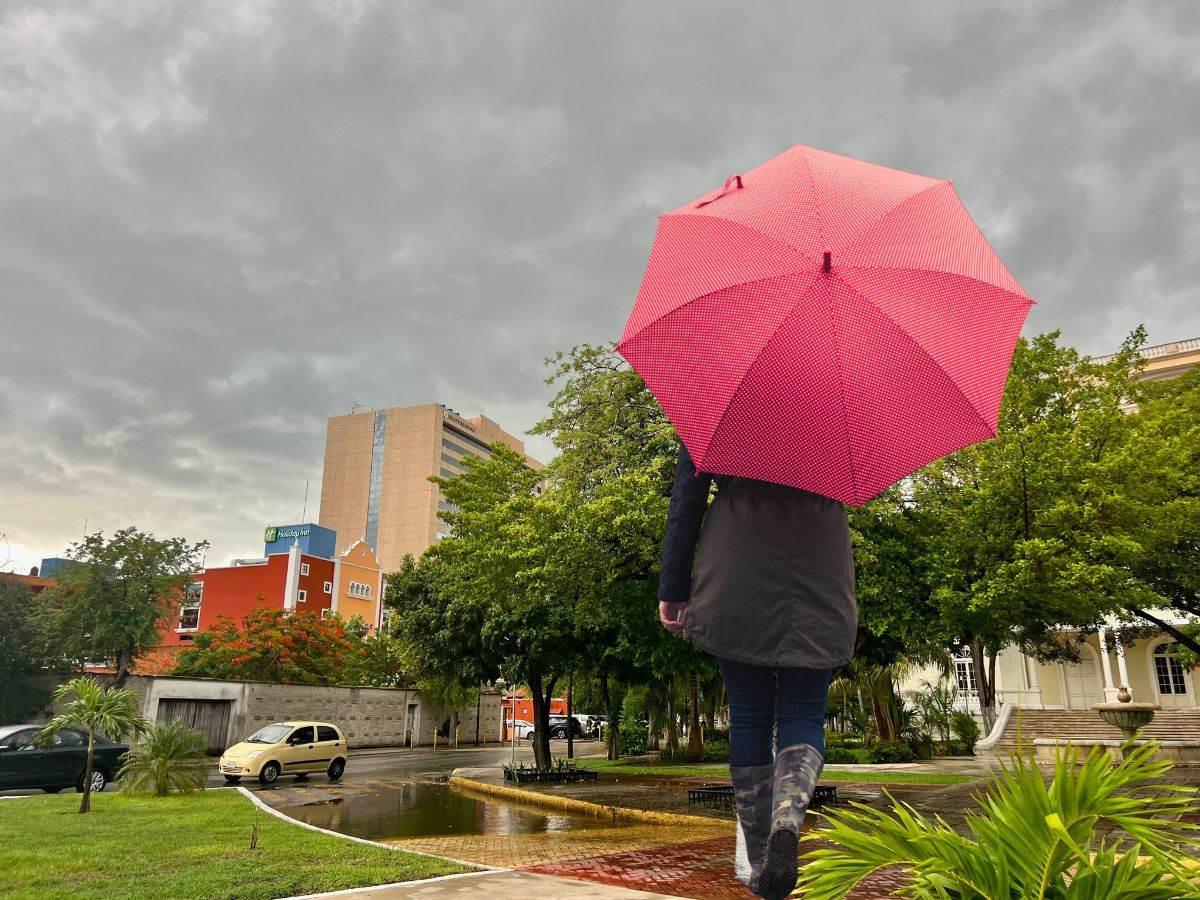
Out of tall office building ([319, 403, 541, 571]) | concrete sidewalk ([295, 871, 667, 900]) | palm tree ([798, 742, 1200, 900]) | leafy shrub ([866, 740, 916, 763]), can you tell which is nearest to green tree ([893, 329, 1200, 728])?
concrete sidewalk ([295, 871, 667, 900])

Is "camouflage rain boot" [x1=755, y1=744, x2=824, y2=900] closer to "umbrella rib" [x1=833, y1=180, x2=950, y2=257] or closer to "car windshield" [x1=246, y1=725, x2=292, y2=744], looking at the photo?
"umbrella rib" [x1=833, y1=180, x2=950, y2=257]

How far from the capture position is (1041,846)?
2.48m

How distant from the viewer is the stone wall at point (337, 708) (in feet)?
97.7

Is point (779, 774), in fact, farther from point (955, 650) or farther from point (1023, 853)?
point (955, 650)

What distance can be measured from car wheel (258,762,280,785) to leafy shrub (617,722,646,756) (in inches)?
746

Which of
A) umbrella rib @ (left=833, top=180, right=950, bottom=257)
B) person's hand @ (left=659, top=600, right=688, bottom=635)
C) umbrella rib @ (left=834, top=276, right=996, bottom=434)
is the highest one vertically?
umbrella rib @ (left=833, top=180, right=950, bottom=257)

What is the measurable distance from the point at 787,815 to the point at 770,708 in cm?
41

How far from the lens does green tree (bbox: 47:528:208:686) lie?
107ft

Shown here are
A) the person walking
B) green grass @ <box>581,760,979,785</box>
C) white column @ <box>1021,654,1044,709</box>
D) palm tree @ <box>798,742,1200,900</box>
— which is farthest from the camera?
white column @ <box>1021,654,1044,709</box>

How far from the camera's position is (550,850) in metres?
9.53

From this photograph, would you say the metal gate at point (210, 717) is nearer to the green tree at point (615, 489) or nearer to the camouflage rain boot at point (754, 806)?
the green tree at point (615, 489)

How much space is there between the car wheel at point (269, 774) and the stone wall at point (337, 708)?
5836mm

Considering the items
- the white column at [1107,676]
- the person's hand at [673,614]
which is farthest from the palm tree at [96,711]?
the white column at [1107,676]

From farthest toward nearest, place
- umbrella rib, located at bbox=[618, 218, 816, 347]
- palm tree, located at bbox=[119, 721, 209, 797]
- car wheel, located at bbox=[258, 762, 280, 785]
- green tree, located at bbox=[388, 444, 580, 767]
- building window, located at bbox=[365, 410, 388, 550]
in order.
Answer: building window, located at bbox=[365, 410, 388, 550]
car wheel, located at bbox=[258, 762, 280, 785]
palm tree, located at bbox=[119, 721, 209, 797]
green tree, located at bbox=[388, 444, 580, 767]
umbrella rib, located at bbox=[618, 218, 816, 347]
